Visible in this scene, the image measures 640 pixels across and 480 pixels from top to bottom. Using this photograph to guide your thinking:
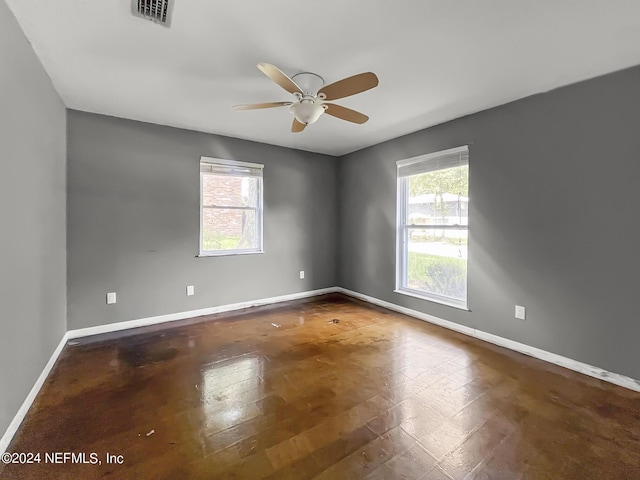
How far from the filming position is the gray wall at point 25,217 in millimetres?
Result: 1605

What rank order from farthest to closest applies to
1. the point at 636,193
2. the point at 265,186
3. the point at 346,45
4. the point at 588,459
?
the point at 265,186
the point at 636,193
the point at 346,45
the point at 588,459

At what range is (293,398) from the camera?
204 centimetres

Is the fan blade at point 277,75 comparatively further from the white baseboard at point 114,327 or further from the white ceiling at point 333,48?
the white baseboard at point 114,327

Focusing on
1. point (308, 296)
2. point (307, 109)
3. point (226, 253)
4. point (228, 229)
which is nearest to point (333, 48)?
point (307, 109)

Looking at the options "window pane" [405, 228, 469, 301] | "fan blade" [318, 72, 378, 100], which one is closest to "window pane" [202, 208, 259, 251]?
"window pane" [405, 228, 469, 301]

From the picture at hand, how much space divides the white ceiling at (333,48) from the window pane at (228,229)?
57.9 inches

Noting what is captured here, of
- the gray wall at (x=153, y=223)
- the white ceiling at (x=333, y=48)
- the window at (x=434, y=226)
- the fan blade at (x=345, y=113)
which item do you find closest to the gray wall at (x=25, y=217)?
the white ceiling at (x=333, y=48)

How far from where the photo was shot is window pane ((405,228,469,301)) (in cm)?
334

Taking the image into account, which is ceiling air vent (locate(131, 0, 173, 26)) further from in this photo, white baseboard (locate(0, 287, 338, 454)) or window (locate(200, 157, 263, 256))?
white baseboard (locate(0, 287, 338, 454))

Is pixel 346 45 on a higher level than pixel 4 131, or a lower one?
higher

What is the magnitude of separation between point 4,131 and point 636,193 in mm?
4236

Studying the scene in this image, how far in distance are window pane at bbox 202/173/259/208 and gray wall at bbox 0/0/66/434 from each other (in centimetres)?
155

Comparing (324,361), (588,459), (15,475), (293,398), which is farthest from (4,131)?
(588,459)

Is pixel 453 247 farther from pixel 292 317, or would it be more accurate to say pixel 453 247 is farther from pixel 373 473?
pixel 373 473
